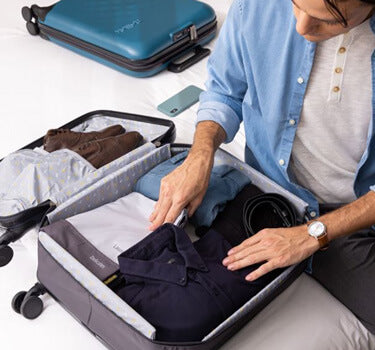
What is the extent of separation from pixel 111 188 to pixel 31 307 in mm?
288

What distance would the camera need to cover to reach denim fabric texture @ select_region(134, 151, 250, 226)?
1.20 m

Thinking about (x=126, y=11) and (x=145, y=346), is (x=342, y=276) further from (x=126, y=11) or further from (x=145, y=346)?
(x=126, y=11)

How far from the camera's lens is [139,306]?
0.98m

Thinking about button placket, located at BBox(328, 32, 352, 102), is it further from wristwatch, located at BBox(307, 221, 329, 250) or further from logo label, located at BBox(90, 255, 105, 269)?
logo label, located at BBox(90, 255, 105, 269)

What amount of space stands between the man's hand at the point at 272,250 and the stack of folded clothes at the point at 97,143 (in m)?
0.45

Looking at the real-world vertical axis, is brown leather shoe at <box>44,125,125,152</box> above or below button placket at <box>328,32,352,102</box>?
below

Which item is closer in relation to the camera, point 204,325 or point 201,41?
point 204,325

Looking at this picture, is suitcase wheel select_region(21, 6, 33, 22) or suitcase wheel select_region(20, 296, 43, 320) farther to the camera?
suitcase wheel select_region(21, 6, 33, 22)

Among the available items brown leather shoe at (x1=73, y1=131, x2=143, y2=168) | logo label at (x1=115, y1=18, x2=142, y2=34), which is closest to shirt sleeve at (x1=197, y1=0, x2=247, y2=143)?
brown leather shoe at (x1=73, y1=131, x2=143, y2=168)

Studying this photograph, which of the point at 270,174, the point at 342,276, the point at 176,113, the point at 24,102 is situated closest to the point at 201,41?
the point at 176,113

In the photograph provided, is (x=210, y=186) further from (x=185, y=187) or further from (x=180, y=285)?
(x=180, y=285)

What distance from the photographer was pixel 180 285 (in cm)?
100

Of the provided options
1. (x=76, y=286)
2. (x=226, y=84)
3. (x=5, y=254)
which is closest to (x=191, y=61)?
(x=226, y=84)

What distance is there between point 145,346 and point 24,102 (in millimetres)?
1086
